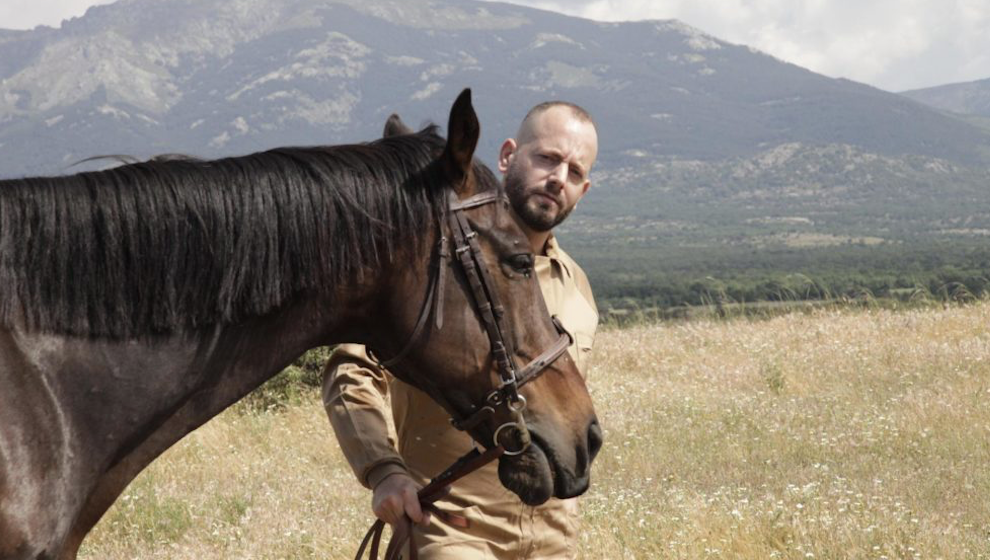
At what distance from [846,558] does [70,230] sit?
375cm

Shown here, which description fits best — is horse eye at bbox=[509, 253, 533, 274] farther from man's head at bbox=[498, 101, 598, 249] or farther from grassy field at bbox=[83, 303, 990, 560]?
grassy field at bbox=[83, 303, 990, 560]

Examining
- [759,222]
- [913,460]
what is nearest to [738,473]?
[913,460]

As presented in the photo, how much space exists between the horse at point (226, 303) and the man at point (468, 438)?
0.49 meters

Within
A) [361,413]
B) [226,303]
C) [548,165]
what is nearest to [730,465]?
[548,165]

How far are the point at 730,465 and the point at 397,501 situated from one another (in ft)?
15.6

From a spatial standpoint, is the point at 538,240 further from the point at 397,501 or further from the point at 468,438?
the point at 397,501

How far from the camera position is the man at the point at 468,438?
11.1 feet

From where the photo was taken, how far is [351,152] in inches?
115

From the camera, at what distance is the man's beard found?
3758mm

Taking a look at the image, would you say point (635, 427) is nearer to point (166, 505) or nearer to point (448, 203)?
point (166, 505)

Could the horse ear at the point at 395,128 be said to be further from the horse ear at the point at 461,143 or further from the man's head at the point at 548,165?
the man's head at the point at 548,165

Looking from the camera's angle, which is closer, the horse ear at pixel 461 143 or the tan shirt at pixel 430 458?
A: the horse ear at pixel 461 143

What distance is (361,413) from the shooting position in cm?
347

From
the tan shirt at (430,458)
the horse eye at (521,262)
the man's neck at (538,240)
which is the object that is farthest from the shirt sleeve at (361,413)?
the horse eye at (521,262)
